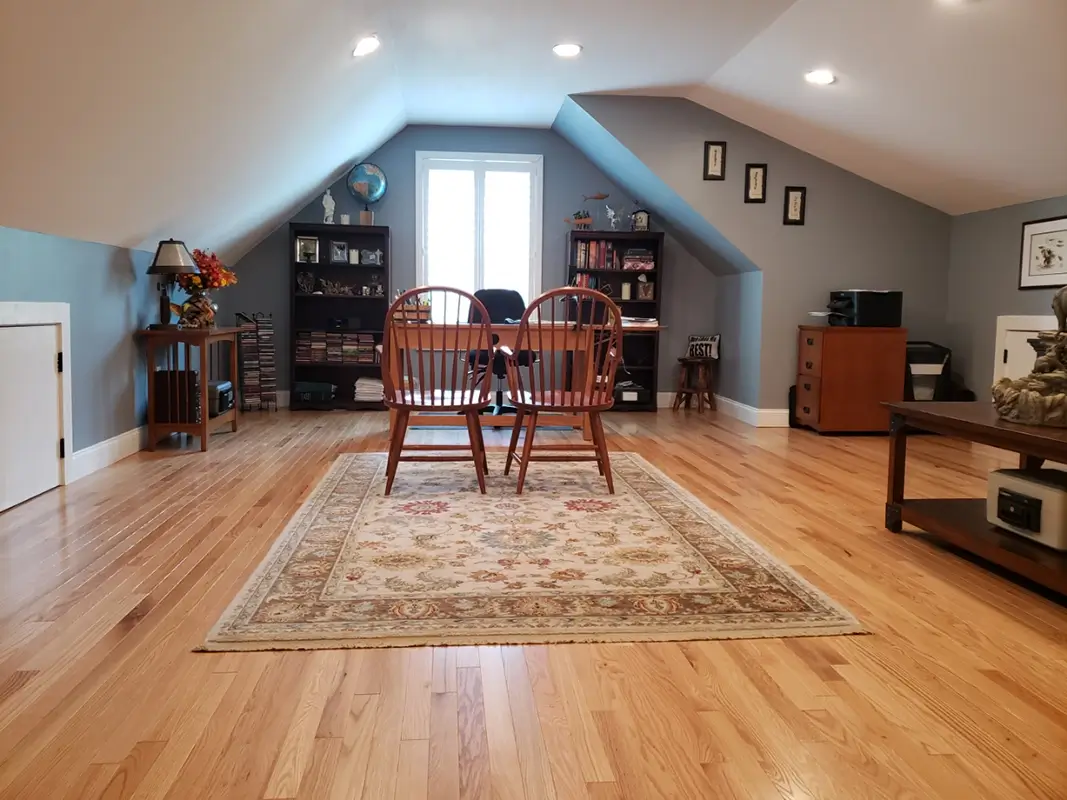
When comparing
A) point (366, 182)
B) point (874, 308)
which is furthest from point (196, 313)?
point (874, 308)

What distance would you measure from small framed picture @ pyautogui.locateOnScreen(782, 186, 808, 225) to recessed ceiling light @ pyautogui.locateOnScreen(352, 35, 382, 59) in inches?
124

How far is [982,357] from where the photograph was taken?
5676 mm

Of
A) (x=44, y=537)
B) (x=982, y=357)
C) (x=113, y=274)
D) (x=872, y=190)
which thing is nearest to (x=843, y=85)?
(x=872, y=190)

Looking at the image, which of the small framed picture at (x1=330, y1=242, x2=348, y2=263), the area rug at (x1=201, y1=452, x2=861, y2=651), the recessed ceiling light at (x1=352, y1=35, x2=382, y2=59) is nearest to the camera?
the area rug at (x1=201, y1=452, x2=861, y2=651)

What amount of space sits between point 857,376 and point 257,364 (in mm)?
4625

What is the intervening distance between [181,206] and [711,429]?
3753mm

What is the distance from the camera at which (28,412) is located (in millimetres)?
3340

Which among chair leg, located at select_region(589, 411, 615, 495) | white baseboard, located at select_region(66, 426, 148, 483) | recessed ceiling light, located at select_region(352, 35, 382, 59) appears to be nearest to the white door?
white baseboard, located at select_region(66, 426, 148, 483)

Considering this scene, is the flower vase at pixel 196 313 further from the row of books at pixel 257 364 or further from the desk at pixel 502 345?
the row of books at pixel 257 364

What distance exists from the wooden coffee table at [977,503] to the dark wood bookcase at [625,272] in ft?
12.6

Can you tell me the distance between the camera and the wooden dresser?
18.2ft

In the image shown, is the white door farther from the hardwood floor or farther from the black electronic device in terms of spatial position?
the black electronic device

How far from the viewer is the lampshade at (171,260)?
4484 mm

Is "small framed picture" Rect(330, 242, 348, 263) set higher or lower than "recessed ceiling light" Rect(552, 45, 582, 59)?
lower
